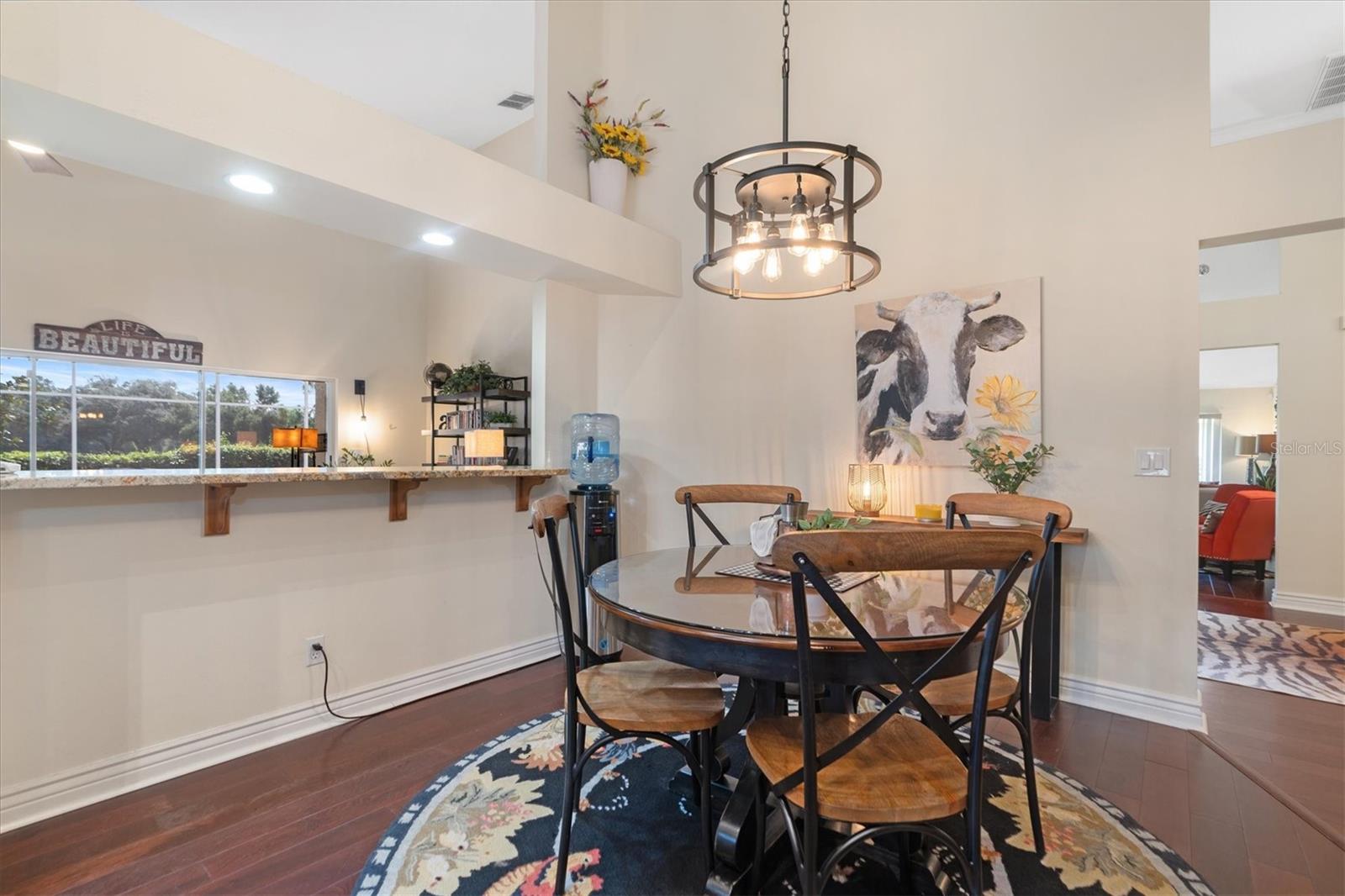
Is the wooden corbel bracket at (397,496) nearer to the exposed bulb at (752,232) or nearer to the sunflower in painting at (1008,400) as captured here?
the exposed bulb at (752,232)

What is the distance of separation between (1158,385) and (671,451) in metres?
2.54

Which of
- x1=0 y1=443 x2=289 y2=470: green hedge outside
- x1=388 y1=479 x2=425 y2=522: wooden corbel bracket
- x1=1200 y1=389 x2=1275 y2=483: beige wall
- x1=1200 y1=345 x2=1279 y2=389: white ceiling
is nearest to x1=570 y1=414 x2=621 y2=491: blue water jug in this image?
x1=388 y1=479 x2=425 y2=522: wooden corbel bracket

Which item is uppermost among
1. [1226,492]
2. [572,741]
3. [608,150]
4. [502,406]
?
[608,150]

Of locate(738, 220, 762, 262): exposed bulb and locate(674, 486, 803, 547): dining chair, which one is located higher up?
locate(738, 220, 762, 262): exposed bulb

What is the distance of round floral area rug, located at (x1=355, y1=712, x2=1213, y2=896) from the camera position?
158 cm

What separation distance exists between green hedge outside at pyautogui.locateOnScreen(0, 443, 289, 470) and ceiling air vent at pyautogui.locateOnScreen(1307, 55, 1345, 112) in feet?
25.5

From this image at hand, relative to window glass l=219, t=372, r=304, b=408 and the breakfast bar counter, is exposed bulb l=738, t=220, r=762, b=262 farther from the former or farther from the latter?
window glass l=219, t=372, r=304, b=408

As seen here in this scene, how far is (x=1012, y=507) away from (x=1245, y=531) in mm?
4829

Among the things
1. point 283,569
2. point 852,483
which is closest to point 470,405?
point 283,569

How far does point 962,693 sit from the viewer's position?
1.69m

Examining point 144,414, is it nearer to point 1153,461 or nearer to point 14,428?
point 14,428

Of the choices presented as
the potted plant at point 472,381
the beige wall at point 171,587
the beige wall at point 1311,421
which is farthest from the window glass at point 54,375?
the beige wall at point 1311,421

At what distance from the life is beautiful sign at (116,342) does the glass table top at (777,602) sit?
530 cm

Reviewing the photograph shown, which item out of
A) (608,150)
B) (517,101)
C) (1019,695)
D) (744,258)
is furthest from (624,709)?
(517,101)
